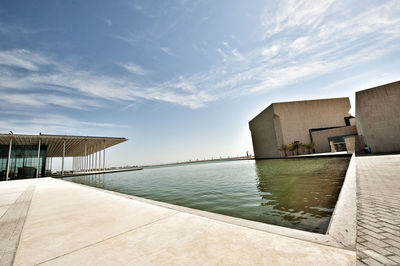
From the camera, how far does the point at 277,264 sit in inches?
62.0

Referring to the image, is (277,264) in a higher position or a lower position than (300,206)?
higher

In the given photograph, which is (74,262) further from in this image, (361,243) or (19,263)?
(361,243)

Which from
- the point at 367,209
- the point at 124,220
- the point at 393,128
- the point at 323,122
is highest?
the point at 323,122

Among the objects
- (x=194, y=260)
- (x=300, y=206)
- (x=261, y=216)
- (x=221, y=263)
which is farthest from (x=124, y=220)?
(x=300, y=206)

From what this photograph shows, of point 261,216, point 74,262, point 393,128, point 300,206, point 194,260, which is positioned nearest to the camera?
point 194,260

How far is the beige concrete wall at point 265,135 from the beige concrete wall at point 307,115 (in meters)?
2.83

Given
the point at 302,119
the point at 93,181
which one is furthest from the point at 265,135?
the point at 93,181

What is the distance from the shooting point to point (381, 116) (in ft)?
69.7

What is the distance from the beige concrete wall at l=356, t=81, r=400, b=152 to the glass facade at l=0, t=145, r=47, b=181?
1995 inches

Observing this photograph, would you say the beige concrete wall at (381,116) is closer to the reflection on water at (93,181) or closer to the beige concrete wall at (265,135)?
the beige concrete wall at (265,135)

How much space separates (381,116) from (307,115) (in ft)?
111

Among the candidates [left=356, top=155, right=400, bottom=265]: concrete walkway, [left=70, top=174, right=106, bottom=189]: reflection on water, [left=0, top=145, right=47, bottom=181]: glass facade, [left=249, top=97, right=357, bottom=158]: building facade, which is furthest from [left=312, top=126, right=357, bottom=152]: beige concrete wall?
[left=0, top=145, right=47, bottom=181]: glass facade

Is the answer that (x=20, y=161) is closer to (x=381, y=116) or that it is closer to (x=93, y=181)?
(x=93, y=181)

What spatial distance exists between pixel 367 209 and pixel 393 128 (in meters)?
26.5
